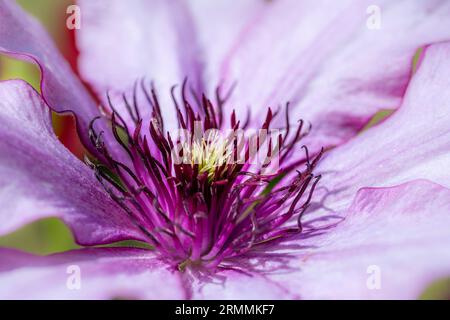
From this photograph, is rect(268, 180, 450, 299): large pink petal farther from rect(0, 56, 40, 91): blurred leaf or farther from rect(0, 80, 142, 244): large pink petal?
rect(0, 56, 40, 91): blurred leaf

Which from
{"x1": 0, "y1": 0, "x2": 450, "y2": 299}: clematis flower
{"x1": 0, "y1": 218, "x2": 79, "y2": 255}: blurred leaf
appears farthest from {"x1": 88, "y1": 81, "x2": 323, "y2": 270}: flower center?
{"x1": 0, "y1": 218, "x2": 79, "y2": 255}: blurred leaf

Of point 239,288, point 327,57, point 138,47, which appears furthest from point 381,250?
point 138,47

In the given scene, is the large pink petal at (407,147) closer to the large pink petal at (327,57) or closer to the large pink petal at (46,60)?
the large pink petal at (327,57)

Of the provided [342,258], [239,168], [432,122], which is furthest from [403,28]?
[342,258]

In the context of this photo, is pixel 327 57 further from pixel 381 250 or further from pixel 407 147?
pixel 381 250

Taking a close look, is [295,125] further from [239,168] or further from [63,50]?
[63,50]
